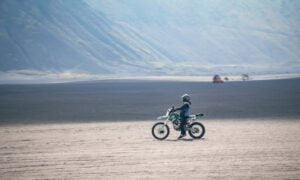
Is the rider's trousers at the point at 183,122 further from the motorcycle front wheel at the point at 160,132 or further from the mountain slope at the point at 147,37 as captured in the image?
the mountain slope at the point at 147,37

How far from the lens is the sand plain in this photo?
38.2ft

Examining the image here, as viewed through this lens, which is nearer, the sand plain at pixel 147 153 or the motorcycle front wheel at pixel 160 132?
the sand plain at pixel 147 153

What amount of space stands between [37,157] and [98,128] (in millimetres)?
6942

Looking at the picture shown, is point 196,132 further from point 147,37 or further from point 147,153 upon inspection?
point 147,37

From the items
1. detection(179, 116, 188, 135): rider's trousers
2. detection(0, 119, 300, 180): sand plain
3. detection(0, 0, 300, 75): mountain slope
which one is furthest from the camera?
detection(0, 0, 300, 75): mountain slope

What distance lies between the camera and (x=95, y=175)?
1152cm

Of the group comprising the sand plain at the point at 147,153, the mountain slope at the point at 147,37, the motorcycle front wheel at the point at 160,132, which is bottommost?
the sand plain at the point at 147,153

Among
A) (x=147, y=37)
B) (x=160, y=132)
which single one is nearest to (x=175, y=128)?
(x=160, y=132)

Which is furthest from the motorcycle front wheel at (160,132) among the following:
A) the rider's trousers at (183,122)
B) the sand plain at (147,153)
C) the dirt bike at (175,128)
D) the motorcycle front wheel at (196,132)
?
the motorcycle front wheel at (196,132)

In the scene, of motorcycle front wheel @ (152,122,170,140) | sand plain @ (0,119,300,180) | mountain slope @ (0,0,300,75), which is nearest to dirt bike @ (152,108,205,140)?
motorcycle front wheel @ (152,122,170,140)

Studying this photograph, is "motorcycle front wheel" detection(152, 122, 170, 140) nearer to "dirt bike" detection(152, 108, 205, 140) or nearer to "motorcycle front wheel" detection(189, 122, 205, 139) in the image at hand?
"dirt bike" detection(152, 108, 205, 140)

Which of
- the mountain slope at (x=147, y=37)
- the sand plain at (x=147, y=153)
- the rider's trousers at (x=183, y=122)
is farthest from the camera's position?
the mountain slope at (x=147, y=37)

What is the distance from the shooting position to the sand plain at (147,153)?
11.7 m

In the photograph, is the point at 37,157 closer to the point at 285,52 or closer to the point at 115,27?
the point at 115,27
